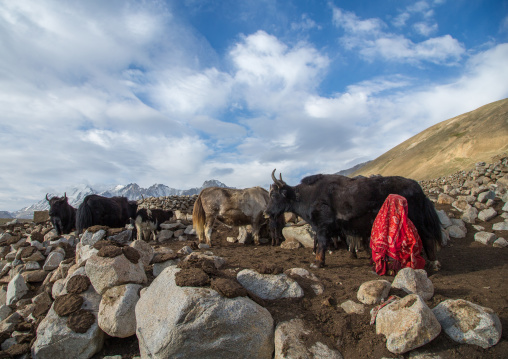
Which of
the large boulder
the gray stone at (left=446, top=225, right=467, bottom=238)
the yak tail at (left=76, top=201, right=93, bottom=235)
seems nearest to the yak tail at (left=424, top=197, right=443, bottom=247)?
Answer: the gray stone at (left=446, top=225, right=467, bottom=238)

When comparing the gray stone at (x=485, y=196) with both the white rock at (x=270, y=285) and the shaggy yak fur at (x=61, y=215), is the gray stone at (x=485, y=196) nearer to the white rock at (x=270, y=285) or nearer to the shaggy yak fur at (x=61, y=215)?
the white rock at (x=270, y=285)

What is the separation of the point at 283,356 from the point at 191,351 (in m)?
0.95

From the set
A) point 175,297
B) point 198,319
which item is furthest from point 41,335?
point 198,319

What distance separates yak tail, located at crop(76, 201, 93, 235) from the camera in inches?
375

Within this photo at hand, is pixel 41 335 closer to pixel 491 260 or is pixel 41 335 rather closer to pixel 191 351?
pixel 191 351

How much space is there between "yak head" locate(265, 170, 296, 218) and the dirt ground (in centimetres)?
123

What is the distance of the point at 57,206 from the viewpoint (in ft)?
36.9

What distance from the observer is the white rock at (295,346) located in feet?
9.35

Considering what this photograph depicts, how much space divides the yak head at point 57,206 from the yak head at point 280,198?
9.20 m

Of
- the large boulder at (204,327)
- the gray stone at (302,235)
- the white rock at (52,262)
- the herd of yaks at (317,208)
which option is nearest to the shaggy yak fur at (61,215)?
the herd of yaks at (317,208)

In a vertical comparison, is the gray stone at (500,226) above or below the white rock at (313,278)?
below

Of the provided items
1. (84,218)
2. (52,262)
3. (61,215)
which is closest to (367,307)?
(52,262)

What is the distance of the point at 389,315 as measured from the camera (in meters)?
2.94

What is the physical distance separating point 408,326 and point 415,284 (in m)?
1.08
